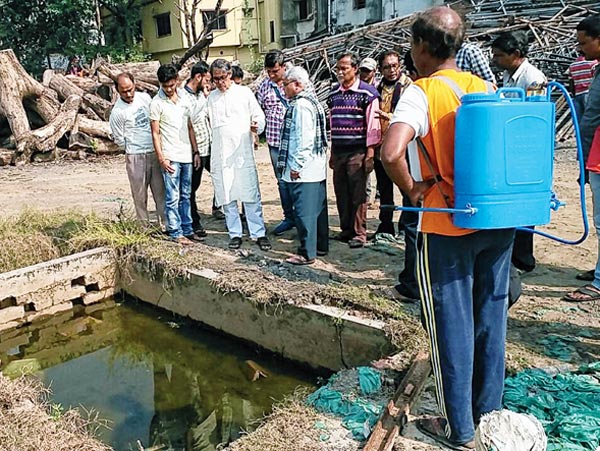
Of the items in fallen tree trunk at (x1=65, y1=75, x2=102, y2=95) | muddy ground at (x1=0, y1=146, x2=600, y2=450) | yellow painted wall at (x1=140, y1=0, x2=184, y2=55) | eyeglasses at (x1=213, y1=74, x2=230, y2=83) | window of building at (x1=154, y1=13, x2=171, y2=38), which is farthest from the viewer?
window of building at (x1=154, y1=13, x2=171, y2=38)

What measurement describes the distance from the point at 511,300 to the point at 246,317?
2460mm

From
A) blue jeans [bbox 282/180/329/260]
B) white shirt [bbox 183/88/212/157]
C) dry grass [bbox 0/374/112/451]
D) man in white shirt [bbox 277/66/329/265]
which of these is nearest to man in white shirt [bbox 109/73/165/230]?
white shirt [bbox 183/88/212/157]

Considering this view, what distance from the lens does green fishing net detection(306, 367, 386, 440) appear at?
2887 mm

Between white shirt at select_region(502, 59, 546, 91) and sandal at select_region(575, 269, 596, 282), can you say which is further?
sandal at select_region(575, 269, 596, 282)

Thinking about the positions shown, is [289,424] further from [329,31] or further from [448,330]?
[329,31]

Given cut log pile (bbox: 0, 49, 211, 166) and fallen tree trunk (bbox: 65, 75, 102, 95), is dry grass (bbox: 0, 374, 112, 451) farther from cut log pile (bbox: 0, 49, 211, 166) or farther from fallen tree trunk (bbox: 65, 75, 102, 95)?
fallen tree trunk (bbox: 65, 75, 102, 95)

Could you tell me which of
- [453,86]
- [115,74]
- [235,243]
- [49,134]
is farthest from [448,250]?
[115,74]

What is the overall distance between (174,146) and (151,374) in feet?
7.08

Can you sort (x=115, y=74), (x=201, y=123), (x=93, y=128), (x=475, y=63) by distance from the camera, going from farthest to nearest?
1. (x=115, y=74)
2. (x=93, y=128)
3. (x=201, y=123)
4. (x=475, y=63)

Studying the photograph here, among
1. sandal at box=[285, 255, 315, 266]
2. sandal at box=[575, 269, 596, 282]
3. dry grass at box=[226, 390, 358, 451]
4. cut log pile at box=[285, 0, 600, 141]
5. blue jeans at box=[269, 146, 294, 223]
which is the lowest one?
dry grass at box=[226, 390, 358, 451]

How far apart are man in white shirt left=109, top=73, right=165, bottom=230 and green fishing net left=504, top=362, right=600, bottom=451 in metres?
4.02

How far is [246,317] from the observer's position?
15.6ft

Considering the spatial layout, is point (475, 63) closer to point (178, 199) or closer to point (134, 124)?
point (178, 199)

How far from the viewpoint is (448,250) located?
2.36 meters
